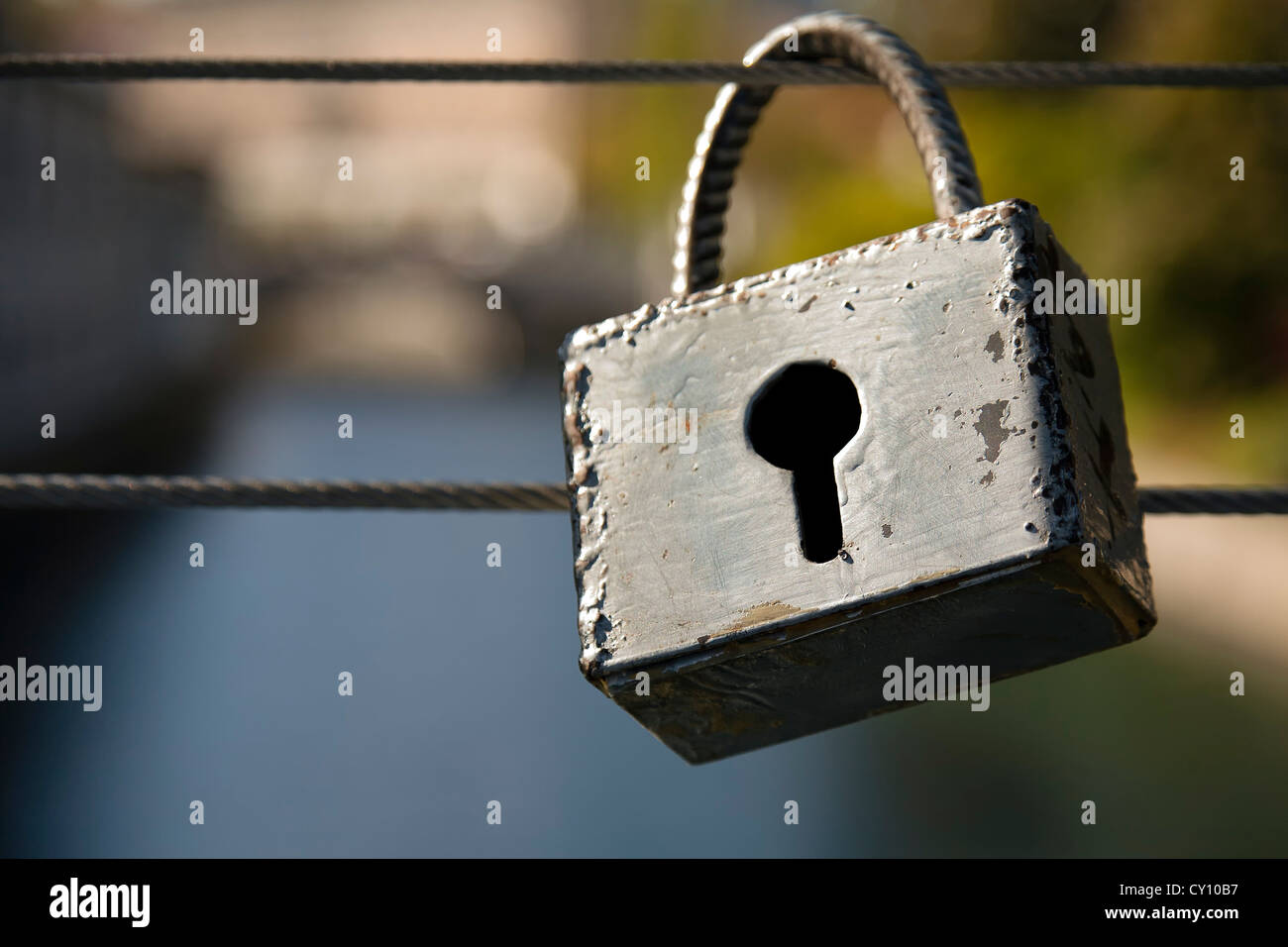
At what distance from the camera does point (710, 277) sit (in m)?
0.81

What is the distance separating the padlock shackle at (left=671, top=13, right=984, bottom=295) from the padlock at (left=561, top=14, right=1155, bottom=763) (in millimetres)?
145

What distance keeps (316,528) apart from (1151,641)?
1145 cm

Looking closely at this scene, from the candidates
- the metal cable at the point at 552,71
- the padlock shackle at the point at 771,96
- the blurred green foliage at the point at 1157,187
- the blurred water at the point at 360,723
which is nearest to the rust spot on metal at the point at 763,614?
the padlock shackle at the point at 771,96

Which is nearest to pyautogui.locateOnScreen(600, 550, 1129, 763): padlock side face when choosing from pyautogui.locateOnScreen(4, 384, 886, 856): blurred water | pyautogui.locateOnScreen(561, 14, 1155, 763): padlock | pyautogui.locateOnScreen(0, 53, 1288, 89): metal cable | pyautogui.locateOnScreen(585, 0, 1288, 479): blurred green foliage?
pyautogui.locateOnScreen(561, 14, 1155, 763): padlock

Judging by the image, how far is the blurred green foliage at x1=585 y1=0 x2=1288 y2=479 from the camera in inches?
377

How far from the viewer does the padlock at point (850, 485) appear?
1.76 feet

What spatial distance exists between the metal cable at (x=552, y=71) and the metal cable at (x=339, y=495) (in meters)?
0.41

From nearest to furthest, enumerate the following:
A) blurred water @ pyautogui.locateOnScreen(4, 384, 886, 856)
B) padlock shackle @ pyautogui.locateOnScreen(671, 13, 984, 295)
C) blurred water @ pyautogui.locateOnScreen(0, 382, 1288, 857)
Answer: padlock shackle @ pyautogui.locateOnScreen(671, 13, 984, 295), blurred water @ pyautogui.locateOnScreen(0, 382, 1288, 857), blurred water @ pyautogui.locateOnScreen(4, 384, 886, 856)

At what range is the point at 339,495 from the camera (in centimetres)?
92

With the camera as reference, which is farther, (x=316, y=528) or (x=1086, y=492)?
(x=316, y=528)

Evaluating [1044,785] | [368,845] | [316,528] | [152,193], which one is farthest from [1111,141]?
[152,193]

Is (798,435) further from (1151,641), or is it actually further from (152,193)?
(152,193)

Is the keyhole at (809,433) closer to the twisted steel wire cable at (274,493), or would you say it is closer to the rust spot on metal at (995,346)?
the rust spot on metal at (995,346)

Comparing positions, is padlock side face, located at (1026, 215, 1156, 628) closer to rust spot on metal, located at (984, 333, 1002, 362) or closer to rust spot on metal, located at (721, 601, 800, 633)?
rust spot on metal, located at (984, 333, 1002, 362)
